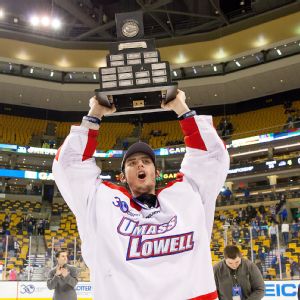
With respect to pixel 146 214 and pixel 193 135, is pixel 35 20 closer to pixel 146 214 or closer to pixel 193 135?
pixel 193 135

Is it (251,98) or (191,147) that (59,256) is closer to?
(191,147)

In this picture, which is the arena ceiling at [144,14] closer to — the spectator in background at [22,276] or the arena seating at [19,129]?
the arena seating at [19,129]

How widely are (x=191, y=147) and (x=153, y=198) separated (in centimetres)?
26

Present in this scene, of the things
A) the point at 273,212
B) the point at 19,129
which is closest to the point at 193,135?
the point at 273,212

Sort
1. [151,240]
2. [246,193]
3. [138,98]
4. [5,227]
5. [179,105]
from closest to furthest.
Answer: [151,240] → [179,105] → [138,98] → [5,227] → [246,193]

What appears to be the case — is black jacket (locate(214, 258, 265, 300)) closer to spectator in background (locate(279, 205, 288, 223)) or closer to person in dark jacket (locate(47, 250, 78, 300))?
person in dark jacket (locate(47, 250, 78, 300))

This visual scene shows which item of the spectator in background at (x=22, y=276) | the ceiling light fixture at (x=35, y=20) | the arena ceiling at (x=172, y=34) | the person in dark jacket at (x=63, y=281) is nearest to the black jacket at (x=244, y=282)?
the person in dark jacket at (x=63, y=281)

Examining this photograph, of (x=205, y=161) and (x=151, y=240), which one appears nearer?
(x=151, y=240)

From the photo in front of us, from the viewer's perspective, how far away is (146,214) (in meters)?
1.72

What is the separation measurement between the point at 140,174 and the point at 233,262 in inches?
87.8

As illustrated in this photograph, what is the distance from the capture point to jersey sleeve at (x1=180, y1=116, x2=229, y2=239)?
183 centimetres

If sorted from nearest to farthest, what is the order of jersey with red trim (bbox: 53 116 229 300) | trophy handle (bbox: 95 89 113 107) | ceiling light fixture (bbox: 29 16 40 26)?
jersey with red trim (bbox: 53 116 229 300)
trophy handle (bbox: 95 89 113 107)
ceiling light fixture (bbox: 29 16 40 26)

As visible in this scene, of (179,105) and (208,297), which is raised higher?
(179,105)

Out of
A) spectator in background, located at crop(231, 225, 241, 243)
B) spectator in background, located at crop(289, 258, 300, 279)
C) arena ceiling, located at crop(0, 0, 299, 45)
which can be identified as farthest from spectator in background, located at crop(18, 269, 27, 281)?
arena ceiling, located at crop(0, 0, 299, 45)
